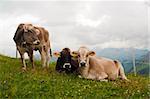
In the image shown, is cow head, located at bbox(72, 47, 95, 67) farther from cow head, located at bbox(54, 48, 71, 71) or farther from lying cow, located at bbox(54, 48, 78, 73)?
cow head, located at bbox(54, 48, 71, 71)

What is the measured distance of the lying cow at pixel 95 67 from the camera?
18641mm

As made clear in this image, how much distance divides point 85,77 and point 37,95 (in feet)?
18.4

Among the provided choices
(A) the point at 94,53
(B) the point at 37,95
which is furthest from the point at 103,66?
(B) the point at 37,95

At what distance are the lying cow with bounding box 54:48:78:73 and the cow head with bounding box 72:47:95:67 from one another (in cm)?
72

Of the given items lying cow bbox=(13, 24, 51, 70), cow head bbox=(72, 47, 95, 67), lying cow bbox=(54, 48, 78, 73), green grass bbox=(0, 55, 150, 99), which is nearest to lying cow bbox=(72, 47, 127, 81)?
cow head bbox=(72, 47, 95, 67)

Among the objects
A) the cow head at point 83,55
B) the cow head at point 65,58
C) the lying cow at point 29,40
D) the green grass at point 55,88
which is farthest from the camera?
the lying cow at point 29,40

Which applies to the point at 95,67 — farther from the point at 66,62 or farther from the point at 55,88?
the point at 55,88

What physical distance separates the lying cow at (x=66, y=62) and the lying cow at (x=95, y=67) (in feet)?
2.45

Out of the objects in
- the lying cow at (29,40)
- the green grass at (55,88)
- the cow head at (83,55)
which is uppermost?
the lying cow at (29,40)

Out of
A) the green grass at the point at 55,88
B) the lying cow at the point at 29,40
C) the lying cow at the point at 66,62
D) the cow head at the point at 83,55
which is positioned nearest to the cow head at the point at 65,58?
the lying cow at the point at 66,62

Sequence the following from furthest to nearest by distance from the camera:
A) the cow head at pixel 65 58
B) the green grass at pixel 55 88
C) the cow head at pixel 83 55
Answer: the cow head at pixel 65 58
the cow head at pixel 83 55
the green grass at pixel 55 88

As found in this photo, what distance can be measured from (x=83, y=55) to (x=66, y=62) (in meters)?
1.67

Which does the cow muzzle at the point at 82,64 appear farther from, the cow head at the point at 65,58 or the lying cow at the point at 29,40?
the lying cow at the point at 29,40

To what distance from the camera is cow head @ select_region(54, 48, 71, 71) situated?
19844 millimetres
